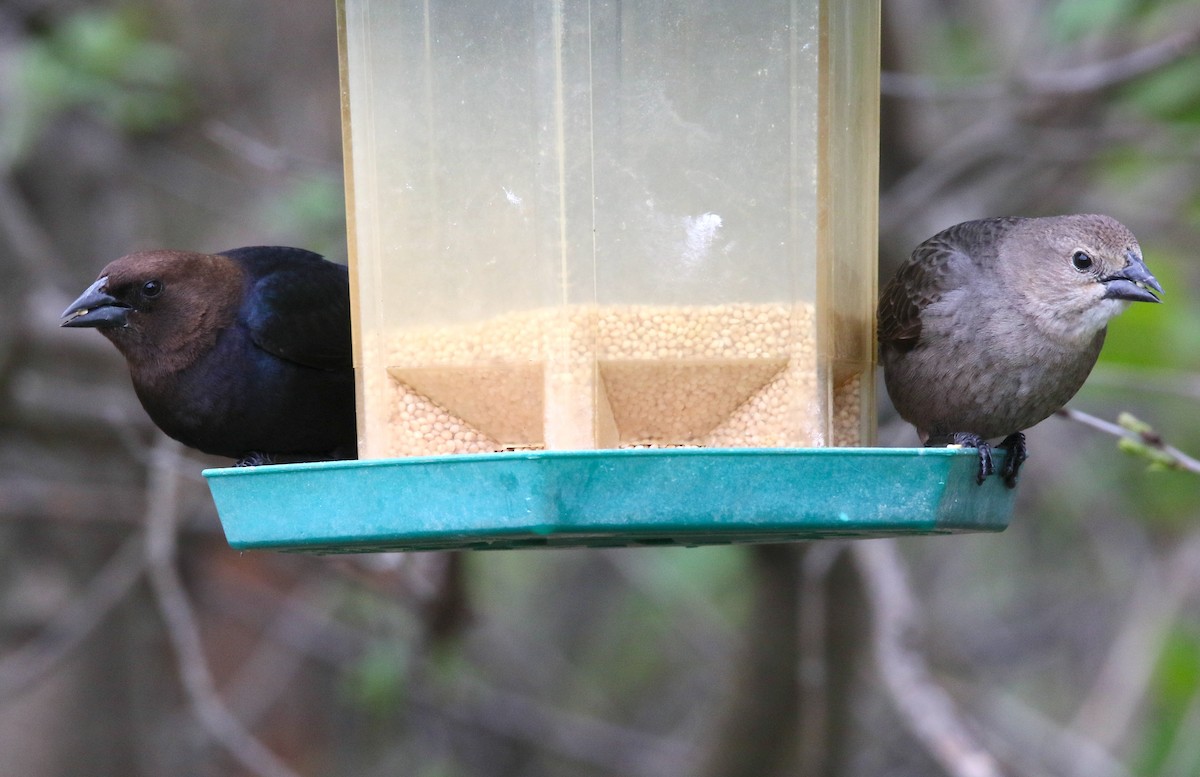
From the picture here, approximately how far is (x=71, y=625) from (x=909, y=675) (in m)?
4.02

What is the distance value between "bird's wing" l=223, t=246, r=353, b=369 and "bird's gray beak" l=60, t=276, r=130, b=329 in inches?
13.5

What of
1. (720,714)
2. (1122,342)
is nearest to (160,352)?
(720,714)

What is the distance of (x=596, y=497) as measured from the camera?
9.83 ft

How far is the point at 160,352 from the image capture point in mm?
4453

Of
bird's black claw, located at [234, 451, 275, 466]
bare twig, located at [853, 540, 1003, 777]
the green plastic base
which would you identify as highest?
the green plastic base

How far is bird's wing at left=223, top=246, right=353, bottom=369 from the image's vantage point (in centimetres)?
445

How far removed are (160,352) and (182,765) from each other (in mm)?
4917

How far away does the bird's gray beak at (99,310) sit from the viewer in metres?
4.31

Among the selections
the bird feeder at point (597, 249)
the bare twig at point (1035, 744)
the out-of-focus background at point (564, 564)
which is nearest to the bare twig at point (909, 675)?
the out-of-focus background at point (564, 564)

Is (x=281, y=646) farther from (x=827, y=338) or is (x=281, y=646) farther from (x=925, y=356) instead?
(x=827, y=338)

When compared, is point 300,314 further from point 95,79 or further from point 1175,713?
point 1175,713

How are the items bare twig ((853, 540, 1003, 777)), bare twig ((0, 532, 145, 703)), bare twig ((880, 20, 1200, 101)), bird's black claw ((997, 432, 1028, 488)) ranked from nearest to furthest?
bird's black claw ((997, 432, 1028, 488)), bare twig ((853, 540, 1003, 777)), bare twig ((880, 20, 1200, 101)), bare twig ((0, 532, 145, 703))

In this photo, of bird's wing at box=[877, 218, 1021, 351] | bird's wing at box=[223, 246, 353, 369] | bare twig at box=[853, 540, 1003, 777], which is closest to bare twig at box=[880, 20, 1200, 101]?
bird's wing at box=[877, 218, 1021, 351]

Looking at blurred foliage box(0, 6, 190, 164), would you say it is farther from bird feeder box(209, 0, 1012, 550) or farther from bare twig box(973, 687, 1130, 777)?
bare twig box(973, 687, 1130, 777)
